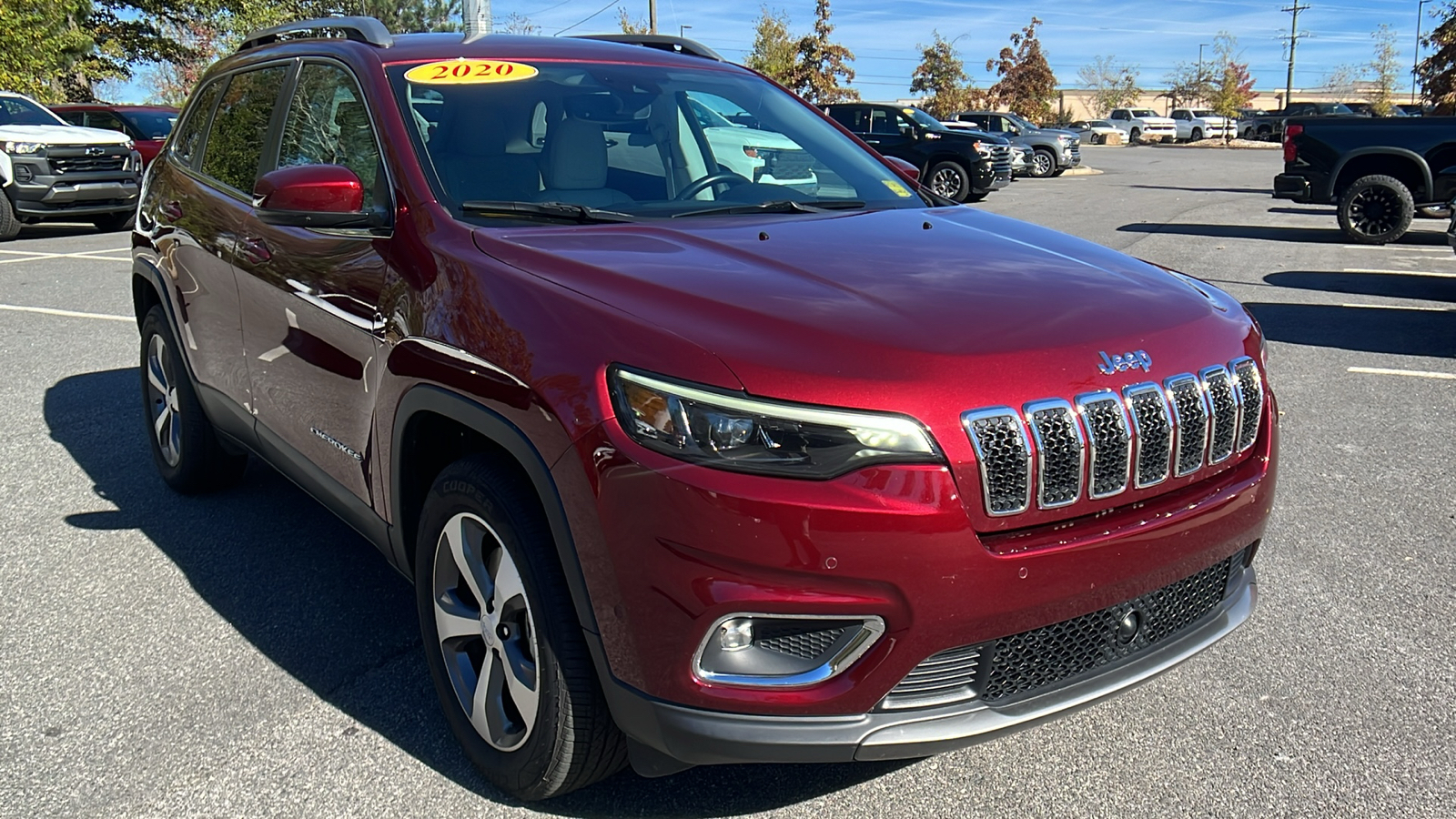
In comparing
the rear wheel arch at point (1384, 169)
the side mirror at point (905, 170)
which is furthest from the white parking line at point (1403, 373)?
the rear wheel arch at point (1384, 169)

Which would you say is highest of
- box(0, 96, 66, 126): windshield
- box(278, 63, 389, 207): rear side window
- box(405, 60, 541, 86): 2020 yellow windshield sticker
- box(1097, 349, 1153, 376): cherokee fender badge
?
box(0, 96, 66, 126): windshield

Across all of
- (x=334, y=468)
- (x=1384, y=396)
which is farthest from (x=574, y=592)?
(x=1384, y=396)

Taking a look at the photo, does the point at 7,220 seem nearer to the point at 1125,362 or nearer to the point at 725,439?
the point at 725,439

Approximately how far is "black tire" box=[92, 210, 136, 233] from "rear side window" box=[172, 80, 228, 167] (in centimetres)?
1345

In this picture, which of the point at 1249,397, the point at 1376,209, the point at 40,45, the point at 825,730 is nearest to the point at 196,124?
the point at 825,730

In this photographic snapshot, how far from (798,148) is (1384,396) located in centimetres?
427

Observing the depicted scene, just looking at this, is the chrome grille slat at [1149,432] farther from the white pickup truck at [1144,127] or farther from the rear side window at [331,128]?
the white pickup truck at [1144,127]

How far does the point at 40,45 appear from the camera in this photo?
2506 centimetres

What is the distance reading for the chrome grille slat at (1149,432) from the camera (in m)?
2.36

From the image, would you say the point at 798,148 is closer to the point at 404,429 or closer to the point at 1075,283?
the point at 1075,283

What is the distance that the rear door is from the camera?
3.11 metres

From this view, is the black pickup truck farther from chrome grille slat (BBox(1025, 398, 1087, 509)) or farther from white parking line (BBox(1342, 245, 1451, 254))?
chrome grille slat (BBox(1025, 398, 1087, 509))

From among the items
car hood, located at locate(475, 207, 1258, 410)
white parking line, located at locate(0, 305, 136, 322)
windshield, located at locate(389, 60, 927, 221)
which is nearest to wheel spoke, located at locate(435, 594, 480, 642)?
car hood, located at locate(475, 207, 1258, 410)

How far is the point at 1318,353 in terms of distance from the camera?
763 cm
